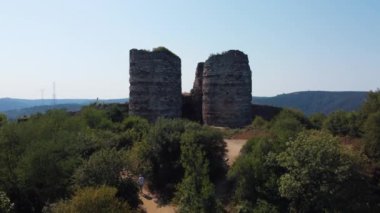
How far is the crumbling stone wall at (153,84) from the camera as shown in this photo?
40438 millimetres

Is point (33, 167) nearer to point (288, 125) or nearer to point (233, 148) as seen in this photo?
point (233, 148)

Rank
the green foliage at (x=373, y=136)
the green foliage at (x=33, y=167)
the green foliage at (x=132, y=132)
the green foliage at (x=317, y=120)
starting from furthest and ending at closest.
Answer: the green foliage at (x=317, y=120)
the green foliage at (x=132, y=132)
the green foliage at (x=373, y=136)
the green foliage at (x=33, y=167)

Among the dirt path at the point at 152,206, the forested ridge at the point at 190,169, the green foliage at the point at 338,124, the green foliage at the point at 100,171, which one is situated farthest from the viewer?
the green foliage at the point at 338,124

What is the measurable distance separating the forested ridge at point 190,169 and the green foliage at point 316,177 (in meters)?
0.04

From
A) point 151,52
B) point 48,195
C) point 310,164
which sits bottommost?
point 48,195

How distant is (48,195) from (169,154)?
6.87 m

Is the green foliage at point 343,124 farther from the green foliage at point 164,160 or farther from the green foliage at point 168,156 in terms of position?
the green foliage at point 164,160

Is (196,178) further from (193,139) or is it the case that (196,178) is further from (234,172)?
(193,139)

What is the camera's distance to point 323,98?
412 feet

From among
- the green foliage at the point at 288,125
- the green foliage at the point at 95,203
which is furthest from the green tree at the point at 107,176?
the green foliage at the point at 288,125

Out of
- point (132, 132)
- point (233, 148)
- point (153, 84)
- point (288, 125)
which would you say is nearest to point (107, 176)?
point (132, 132)

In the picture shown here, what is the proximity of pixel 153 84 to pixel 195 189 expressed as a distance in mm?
19362

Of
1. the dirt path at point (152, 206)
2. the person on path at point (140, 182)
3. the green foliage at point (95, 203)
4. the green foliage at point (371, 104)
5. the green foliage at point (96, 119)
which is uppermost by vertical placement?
the green foliage at point (371, 104)

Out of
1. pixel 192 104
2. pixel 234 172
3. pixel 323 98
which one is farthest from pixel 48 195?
pixel 323 98
